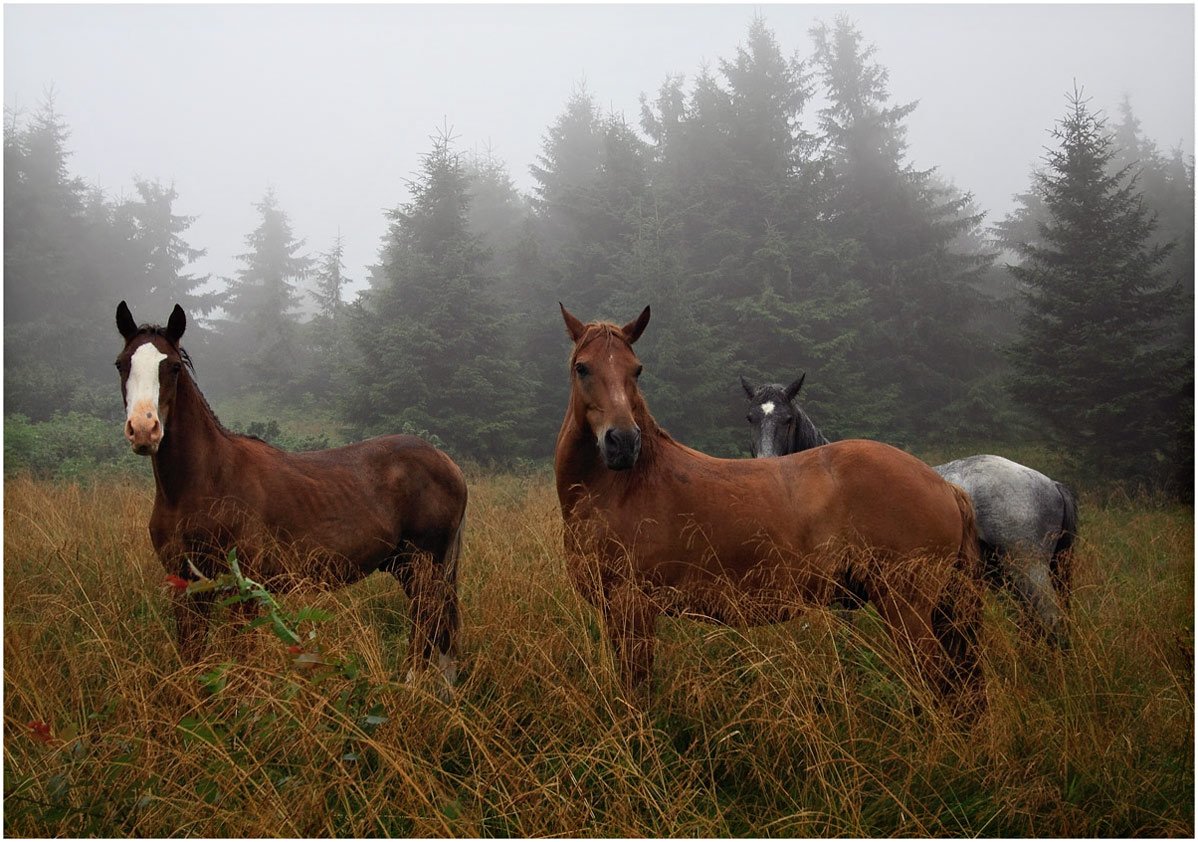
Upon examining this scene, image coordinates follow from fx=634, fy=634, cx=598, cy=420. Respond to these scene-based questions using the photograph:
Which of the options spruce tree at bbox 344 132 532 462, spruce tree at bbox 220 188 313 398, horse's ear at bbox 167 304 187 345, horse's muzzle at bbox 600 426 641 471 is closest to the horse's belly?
horse's ear at bbox 167 304 187 345

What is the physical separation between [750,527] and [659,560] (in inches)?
19.6

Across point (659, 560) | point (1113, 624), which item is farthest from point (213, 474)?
point (1113, 624)

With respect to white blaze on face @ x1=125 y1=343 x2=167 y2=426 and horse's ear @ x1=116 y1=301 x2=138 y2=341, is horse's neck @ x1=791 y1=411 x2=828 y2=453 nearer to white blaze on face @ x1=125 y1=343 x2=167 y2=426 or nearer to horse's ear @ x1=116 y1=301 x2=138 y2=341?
white blaze on face @ x1=125 y1=343 x2=167 y2=426

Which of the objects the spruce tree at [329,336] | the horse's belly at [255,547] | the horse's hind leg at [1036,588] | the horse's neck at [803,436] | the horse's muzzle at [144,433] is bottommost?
the horse's hind leg at [1036,588]

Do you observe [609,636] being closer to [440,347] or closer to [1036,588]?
[1036,588]

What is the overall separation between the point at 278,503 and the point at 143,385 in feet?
3.21

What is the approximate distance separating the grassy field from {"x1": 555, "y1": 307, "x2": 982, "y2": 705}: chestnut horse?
0.72 feet

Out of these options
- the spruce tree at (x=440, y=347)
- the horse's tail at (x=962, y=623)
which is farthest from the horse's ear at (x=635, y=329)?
the spruce tree at (x=440, y=347)

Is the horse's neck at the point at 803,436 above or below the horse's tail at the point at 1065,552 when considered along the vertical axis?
above

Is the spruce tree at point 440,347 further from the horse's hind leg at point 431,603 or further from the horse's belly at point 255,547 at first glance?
the horse's belly at point 255,547

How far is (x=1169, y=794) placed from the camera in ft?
8.07

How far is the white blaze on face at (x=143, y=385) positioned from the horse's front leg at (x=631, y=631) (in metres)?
2.52

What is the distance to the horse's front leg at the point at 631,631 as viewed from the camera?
296 cm

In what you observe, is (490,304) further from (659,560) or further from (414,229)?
(659,560)
